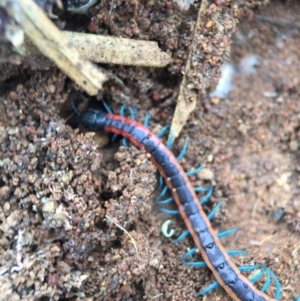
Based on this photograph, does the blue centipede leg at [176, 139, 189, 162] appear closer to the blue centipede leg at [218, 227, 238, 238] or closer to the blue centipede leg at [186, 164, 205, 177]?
the blue centipede leg at [186, 164, 205, 177]

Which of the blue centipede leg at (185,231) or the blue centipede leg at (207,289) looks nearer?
the blue centipede leg at (207,289)

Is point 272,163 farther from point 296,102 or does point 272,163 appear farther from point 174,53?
point 174,53

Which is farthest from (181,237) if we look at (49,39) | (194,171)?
(49,39)

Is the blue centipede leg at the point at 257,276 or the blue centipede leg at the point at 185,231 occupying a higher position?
the blue centipede leg at the point at 185,231

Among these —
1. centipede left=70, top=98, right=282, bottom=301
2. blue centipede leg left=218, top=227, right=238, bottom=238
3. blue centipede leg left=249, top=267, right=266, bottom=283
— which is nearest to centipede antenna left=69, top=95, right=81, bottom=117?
centipede left=70, top=98, right=282, bottom=301

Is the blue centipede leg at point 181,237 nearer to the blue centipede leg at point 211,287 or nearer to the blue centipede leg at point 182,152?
the blue centipede leg at point 211,287

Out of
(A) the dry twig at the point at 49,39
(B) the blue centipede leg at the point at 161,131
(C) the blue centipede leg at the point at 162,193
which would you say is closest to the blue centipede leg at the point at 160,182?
(C) the blue centipede leg at the point at 162,193

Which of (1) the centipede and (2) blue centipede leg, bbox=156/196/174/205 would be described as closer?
(1) the centipede
